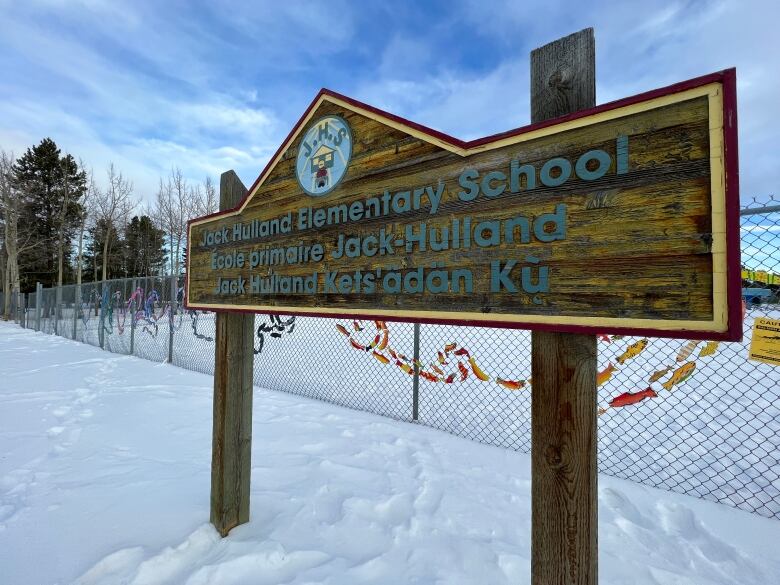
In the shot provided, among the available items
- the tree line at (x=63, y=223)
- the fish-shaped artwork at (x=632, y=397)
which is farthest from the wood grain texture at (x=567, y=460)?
the tree line at (x=63, y=223)

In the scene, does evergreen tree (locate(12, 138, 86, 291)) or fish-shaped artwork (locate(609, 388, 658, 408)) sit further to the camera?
evergreen tree (locate(12, 138, 86, 291))

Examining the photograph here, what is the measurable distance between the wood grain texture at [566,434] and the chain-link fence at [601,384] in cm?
178

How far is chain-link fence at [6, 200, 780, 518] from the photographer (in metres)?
3.04

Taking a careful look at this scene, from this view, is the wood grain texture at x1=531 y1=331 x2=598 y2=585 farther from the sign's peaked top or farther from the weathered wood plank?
the sign's peaked top

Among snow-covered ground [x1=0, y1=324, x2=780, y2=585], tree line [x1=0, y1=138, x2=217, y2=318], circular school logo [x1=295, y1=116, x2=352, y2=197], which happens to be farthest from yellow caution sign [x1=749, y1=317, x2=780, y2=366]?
tree line [x1=0, y1=138, x2=217, y2=318]

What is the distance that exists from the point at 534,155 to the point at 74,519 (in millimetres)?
3206

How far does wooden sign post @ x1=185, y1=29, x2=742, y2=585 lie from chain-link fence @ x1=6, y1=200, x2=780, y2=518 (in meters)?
1.84

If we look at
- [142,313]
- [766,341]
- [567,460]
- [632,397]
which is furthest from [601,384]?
[142,313]

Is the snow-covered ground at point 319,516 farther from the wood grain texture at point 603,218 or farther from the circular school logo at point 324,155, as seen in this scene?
the circular school logo at point 324,155

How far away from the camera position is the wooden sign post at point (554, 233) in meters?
1.05

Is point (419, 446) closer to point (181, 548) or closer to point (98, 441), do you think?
point (181, 548)

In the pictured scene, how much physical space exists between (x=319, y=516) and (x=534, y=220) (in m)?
2.29

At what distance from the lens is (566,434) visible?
1.32 m

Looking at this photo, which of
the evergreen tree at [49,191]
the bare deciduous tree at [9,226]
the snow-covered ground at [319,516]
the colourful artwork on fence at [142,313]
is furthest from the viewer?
the evergreen tree at [49,191]
